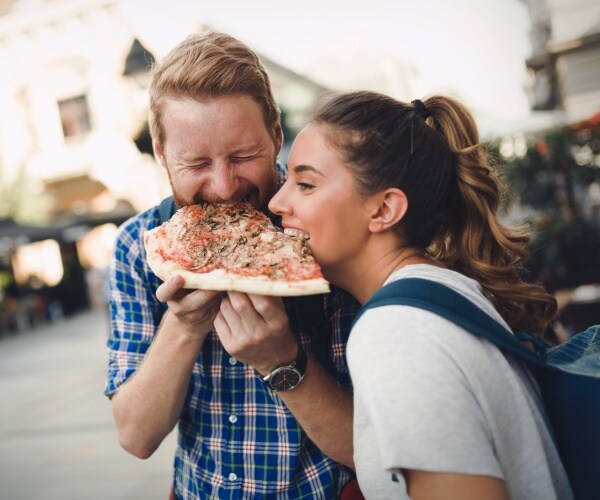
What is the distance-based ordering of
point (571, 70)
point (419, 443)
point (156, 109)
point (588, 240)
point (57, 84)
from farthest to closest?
point (57, 84), point (571, 70), point (588, 240), point (156, 109), point (419, 443)

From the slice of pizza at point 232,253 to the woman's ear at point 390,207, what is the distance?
24 centimetres

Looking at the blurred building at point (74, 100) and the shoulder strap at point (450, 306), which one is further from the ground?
the blurred building at point (74, 100)

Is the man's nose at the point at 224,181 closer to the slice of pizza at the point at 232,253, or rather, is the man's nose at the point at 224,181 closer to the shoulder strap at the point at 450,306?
the slice of pizza at the point at 232,253

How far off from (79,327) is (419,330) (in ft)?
57.0

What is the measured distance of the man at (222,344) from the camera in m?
1.64

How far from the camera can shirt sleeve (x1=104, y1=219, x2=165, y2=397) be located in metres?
1.92

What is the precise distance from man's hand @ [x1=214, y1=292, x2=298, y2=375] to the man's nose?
0.40 m

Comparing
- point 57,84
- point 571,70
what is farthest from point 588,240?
point 57,84

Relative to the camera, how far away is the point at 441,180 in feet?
5.80

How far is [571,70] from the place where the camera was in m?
7.97

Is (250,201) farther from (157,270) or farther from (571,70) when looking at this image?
(571,70)

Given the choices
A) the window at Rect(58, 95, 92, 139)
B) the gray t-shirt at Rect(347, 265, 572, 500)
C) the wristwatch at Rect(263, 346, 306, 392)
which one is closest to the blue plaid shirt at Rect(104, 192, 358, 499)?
the wristwatch at Rect(263, 346, 306, 392)

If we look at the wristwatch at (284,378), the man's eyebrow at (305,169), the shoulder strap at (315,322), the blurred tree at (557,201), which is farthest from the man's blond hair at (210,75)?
the blurred tree at (557,201)

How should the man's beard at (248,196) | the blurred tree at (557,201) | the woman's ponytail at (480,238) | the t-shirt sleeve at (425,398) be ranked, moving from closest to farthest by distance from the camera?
the t-shirt sleeve at (425,398)
the woman's ponytail at (480,238)
the man's beard at (248,196)
the blurred tree at (557,201)
